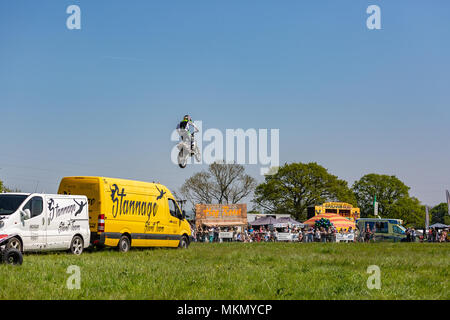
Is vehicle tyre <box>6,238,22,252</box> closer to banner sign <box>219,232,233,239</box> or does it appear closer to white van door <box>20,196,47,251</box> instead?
white van door <box>20,196,47,251</box>

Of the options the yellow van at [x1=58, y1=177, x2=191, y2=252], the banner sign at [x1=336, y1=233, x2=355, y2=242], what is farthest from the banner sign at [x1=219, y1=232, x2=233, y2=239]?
the yellow van at [x1=58, y1=177, x2=191, y2=252]

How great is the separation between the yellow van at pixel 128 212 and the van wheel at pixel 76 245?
0.86 meters

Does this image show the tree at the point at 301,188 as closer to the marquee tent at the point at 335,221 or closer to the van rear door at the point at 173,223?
the marquee tent at the point at 335,221

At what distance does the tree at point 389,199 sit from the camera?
8394 cm

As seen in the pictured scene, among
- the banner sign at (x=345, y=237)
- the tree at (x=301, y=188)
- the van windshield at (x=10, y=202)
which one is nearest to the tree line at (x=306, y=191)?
the tree at (x=301, y=188)

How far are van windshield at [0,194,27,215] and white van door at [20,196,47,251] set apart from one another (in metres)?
0.21

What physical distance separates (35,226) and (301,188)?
65641mm

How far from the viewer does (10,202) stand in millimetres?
15523

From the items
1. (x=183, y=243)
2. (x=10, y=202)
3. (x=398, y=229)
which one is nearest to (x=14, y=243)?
(x=10, y=202)

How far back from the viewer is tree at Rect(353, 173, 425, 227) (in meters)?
83.9
